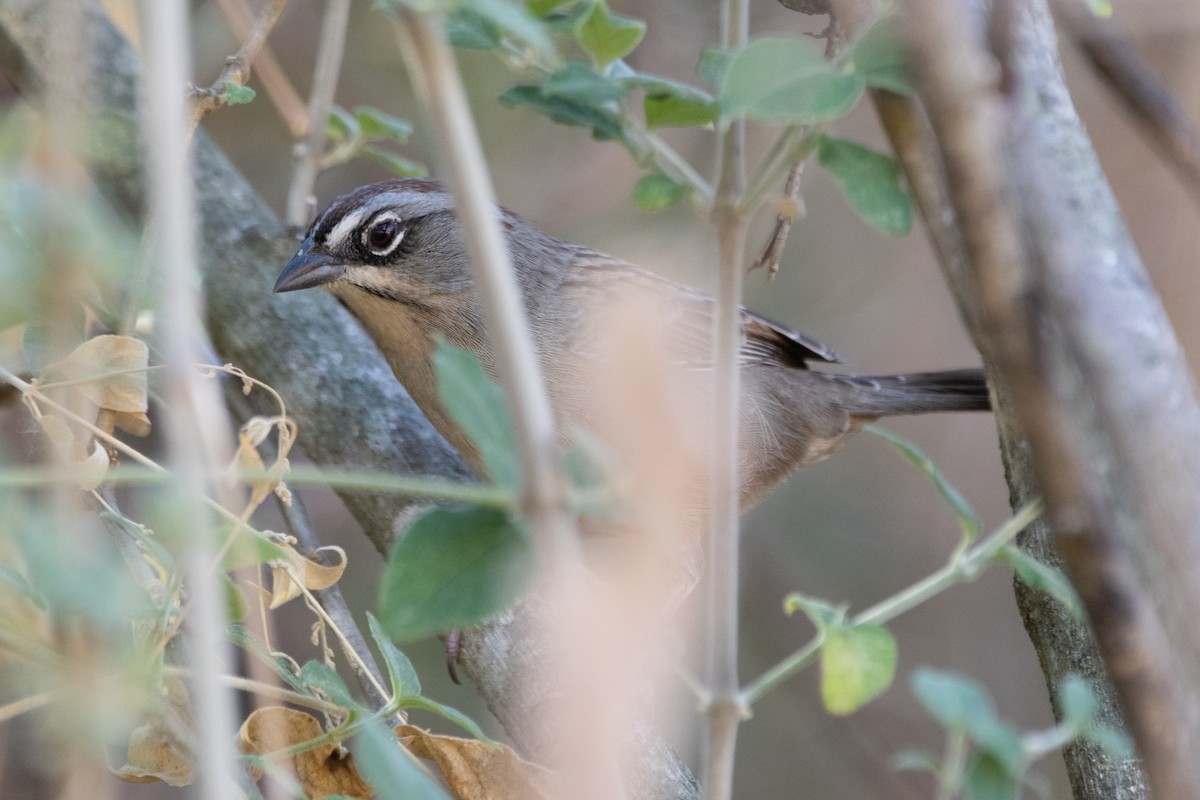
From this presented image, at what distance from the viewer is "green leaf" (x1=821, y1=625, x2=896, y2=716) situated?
1156mm

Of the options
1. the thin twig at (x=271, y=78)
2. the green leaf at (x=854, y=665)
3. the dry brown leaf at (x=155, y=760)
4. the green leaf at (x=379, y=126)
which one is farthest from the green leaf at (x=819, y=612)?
the thin twig at (x=271, y=78)

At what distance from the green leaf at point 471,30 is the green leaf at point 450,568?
0.54 metres

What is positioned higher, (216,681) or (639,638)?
(639,638)

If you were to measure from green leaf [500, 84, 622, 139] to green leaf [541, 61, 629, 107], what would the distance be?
0.05m

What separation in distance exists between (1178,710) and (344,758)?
1.26 metres

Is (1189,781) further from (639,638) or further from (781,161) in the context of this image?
(781,161)

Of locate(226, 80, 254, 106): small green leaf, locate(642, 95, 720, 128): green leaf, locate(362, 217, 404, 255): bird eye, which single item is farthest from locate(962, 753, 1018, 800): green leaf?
locate(362, 217, 404, 255): bird eye

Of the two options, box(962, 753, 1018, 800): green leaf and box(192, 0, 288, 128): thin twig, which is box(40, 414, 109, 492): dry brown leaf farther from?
box(962, 753, 1018, 800): green leaf

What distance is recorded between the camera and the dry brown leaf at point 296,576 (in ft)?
5.57

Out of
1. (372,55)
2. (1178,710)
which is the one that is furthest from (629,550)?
(372,55)

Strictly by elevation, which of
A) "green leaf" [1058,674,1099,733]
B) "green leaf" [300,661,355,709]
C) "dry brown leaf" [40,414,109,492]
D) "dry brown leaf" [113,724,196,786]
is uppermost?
"green leaf" [1058,674,1099,733]

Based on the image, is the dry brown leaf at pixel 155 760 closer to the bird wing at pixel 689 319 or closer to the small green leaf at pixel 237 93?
the small green leaf at pixel 237 93

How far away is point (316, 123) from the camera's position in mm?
3266

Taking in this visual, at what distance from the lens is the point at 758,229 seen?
5355 mm
